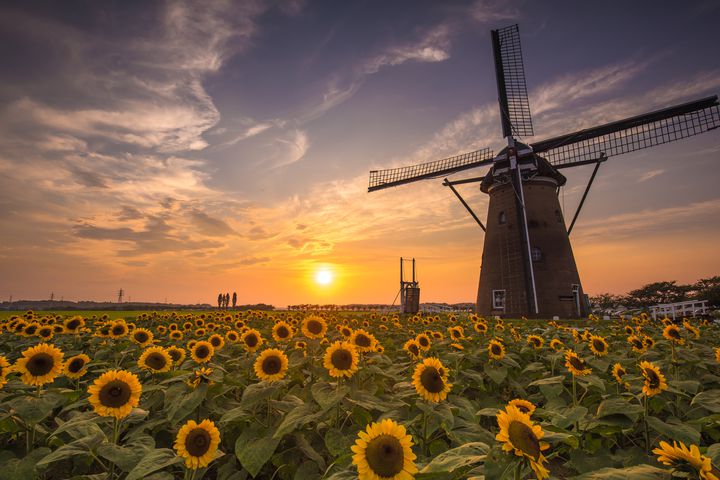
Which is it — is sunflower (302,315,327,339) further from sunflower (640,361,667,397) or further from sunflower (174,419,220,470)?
sunflower (640,361,667,397)

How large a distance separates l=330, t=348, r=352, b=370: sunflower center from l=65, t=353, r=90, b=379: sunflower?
10.6ft

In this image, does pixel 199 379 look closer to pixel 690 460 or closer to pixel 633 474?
pixel 633 474

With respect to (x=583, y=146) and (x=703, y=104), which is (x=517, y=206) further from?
(x=703, y=104)

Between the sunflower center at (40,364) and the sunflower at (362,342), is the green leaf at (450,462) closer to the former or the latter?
the sunflower at (362,342)

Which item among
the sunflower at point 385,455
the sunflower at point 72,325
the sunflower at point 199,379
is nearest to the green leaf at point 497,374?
the sunflower at point 385,455

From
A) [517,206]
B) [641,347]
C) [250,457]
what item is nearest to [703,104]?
[517,206]

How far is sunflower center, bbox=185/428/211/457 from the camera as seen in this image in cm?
283

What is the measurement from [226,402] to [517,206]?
1031 inches

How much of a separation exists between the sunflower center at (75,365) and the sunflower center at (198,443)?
2.90 meters

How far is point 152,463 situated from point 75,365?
3.28 meters

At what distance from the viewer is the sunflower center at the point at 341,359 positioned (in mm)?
4004

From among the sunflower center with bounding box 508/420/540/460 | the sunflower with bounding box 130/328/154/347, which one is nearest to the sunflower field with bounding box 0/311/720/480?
the sunflower center with bounding box 508/420/540/460

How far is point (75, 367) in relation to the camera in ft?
15.6

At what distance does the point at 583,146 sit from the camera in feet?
93.5
